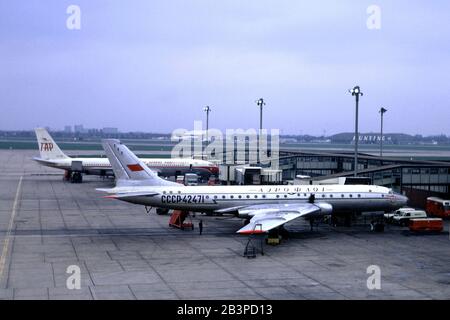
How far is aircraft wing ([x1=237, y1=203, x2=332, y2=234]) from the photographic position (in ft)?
136

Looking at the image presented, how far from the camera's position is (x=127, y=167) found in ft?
158

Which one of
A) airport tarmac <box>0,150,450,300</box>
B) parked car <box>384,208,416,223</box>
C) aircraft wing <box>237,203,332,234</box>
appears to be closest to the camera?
airport tarmac <box>0,150,450,300</box>

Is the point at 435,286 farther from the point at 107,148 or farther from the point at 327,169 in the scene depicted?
the point at 327,169

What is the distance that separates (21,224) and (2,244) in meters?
9.44

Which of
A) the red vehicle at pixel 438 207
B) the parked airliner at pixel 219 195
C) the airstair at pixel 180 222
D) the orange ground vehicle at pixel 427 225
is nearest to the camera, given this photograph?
the parked airliner at pixel 219 195

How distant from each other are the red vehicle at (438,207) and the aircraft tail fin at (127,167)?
2663cm

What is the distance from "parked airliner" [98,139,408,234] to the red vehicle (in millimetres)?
10835

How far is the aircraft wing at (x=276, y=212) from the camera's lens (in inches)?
1629

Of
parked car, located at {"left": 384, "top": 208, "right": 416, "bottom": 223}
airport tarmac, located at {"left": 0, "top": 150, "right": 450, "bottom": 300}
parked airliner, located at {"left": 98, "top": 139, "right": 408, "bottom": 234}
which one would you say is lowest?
airport tarmac, located at {"left": 0, "top": 150, "right": 450, "bottom": 300}

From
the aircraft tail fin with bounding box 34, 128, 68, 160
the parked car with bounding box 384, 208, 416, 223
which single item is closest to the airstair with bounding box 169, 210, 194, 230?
the parked car with bounding box 384, 208, 416, 223

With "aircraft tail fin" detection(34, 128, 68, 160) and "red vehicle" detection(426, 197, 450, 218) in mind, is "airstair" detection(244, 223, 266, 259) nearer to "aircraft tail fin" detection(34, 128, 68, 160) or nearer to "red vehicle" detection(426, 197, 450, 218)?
"red vehicle" detection(426, 197, 450, 218)

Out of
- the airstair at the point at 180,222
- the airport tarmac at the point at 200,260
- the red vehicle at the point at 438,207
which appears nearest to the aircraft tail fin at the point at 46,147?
the airport tarmac at the point at 200,260

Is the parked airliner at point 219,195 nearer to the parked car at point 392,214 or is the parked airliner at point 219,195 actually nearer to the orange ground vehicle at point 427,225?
the orange ground vehicle at point 427,225
